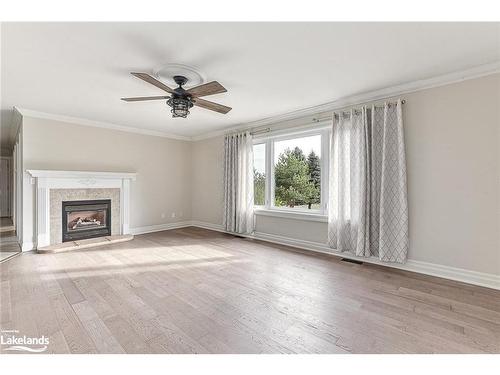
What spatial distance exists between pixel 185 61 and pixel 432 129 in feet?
9.93

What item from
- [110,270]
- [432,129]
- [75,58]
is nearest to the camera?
[75,58]

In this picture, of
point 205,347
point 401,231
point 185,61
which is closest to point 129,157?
point 185,61

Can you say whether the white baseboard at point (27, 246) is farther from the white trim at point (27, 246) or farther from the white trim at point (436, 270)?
the white trim at point (436, 270)

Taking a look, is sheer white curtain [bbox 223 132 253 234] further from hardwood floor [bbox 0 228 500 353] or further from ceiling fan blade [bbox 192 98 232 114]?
ceiling fan blade [bbox 192 98 232 114]

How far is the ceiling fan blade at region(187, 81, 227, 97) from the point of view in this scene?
7.77 ft

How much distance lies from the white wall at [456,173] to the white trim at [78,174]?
521 cm

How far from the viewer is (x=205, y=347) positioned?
163 centimetres

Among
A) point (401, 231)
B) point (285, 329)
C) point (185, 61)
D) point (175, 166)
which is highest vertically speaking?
point (185, 61)

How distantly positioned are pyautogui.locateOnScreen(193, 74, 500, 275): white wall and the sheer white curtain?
110 inches

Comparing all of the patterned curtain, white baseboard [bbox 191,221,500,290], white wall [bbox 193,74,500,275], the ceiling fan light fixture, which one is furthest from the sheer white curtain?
white wall [bbox 193,74,500,275]

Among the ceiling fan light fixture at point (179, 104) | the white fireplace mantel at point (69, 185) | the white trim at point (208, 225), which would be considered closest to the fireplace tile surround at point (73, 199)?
the white fireplace mantel at point (69, 185)

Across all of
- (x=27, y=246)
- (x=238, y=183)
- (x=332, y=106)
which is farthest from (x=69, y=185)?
(x=332, y=106)
